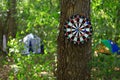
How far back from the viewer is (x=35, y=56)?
5.30 metres

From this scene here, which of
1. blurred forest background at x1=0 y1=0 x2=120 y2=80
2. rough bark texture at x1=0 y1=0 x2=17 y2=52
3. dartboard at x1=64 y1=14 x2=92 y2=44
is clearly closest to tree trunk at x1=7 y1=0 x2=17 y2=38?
rough bark texture at x1=0 y1=0 x2=17 y2=52

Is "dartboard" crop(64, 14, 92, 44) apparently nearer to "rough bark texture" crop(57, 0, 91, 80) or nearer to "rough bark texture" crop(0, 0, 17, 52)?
"rough bark texture" crop(57, 0, 91, 80)

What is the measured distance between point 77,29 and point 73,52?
371mm

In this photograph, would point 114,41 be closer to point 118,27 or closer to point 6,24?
point 118,27

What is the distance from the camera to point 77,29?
4.70 meters

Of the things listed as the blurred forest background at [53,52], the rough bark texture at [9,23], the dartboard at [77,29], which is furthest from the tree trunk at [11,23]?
the dartboard at [77,29]

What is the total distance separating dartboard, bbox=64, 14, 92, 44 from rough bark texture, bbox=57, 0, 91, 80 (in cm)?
6

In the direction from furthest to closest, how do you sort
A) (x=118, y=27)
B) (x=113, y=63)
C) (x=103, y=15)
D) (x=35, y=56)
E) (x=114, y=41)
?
(x=114, y=41) < (x=118, y=27) < (x=103, y=15) < (x=35, y=56) < (x=113, y=63)

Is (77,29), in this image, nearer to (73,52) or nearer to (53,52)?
(73,52)

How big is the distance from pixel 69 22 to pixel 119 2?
237 centimetres

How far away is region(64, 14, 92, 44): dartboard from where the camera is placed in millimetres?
4547

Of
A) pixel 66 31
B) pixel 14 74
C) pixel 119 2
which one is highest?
pixel 119 2

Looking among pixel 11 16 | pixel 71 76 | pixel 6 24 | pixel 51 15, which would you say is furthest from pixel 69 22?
pixel 6 24

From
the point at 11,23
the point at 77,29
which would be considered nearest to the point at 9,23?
the point at 11,23
